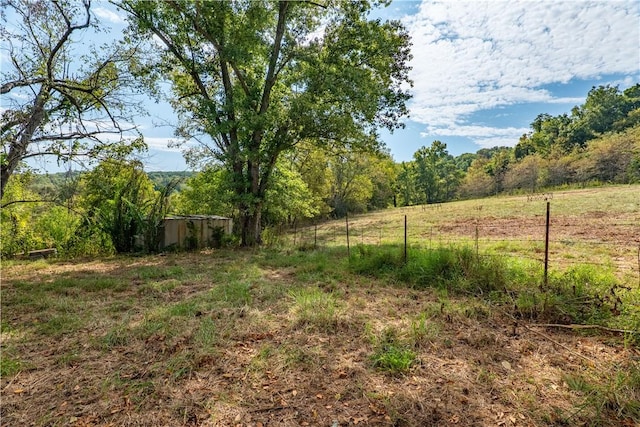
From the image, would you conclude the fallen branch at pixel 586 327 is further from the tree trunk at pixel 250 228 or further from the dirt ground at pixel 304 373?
the tree trunk at pixel 250 228

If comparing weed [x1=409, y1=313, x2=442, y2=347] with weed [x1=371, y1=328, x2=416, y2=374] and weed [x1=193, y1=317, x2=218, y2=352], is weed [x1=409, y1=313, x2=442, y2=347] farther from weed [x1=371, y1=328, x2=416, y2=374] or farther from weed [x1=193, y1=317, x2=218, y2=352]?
weed [x1=193, y1=317, x2=218, y2=352]

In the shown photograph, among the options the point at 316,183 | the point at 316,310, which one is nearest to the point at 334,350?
the point at 316,310

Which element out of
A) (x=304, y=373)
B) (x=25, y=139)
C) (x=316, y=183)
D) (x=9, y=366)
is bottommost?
(x=304, y=373)

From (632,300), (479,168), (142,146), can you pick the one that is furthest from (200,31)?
(479,168)

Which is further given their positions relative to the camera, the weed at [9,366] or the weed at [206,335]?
the weed at [206,335]

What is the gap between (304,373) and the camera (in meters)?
2.54

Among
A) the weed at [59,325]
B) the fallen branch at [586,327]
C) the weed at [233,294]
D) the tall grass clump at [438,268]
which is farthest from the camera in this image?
the tall grass clump at [438,268]

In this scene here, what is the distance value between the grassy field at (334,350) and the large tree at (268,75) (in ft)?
18.2

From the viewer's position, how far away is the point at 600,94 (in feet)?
181

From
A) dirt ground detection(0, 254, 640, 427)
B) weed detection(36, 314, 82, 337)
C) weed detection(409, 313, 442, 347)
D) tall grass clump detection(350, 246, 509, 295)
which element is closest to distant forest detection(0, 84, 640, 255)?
weed detection(36, 314, 82, 337)

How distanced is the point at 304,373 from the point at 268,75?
9172 millimetres

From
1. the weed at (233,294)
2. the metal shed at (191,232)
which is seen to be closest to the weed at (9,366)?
the weed at (233,294)

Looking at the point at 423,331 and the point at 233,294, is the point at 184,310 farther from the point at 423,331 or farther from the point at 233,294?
the point at 423,331

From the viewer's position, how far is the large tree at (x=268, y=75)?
8500 mm
